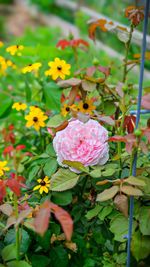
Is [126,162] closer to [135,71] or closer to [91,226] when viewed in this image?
[91,226]

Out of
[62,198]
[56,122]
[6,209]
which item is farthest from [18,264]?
[56,122]

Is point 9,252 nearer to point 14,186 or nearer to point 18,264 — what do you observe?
point 18,264

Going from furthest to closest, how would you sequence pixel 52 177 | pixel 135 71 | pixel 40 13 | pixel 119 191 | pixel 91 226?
pixel 40 13 < pixel 135 71 < pixel 91 226 < pixel 52 177 < pixel 119 191

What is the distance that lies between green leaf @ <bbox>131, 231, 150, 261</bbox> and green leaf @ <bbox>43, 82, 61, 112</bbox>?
31.5 inches

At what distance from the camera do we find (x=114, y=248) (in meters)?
1.63

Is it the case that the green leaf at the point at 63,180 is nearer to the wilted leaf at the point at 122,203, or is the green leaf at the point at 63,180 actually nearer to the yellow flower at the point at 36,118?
the wilted leaf at the point at 122,203

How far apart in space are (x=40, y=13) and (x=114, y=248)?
6927 millimetres

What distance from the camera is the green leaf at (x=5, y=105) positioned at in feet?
7.32

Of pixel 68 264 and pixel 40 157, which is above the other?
pixel 40 157

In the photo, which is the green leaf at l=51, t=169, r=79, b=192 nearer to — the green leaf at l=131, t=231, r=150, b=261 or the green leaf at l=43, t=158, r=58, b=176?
the green leaf at l=43, t=158, r=58, b=176

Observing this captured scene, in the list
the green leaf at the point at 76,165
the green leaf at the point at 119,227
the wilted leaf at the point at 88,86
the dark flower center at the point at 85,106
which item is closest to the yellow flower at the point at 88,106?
the dark flower center at the point at 85,106

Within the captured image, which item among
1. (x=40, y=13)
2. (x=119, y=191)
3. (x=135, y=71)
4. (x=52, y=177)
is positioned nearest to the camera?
(x=119, y=191)

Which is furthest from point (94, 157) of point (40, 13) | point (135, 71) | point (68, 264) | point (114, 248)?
point (40, 13)

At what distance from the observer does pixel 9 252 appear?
146cm
